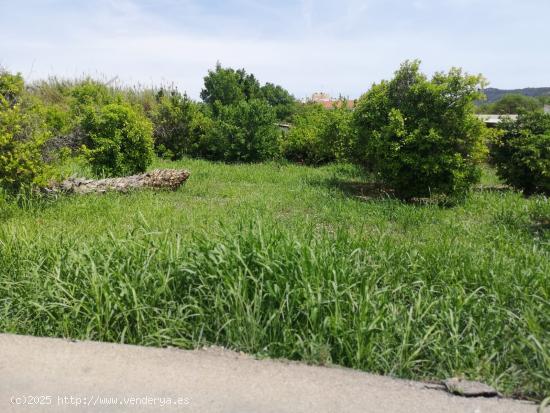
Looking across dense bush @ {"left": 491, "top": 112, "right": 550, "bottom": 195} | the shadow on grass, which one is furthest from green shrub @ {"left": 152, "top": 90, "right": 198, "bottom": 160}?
dense bush @ {"left": 491, "top": 112, "right": 550, "bottom": 195}

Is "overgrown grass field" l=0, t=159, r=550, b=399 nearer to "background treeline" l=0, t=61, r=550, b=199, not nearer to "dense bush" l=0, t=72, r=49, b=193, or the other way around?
"dense bush" l=0, t=72, r=49, b=193

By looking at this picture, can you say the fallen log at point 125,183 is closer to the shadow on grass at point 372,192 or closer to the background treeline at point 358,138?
the background treeline at point 358,138

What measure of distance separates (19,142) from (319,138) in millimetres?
8556

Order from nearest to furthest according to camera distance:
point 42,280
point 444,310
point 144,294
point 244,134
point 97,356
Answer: point 97,356, point 444,310, point 144,294, point 42,280, point 244,134

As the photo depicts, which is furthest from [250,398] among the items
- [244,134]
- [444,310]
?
[244,134]

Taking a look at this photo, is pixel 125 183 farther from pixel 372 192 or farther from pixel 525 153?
pixel 525 153

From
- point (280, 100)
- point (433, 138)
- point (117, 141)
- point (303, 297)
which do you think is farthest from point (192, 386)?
point (280, 100)

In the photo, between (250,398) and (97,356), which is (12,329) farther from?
(250,398)

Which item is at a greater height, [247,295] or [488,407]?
[247,295]

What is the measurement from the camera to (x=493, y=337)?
8.87 ft

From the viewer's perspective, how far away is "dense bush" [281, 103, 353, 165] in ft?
41.4

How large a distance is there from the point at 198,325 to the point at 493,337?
1.74 m

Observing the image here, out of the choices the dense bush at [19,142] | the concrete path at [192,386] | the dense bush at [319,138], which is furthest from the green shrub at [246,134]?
the concrete path at [192,386]

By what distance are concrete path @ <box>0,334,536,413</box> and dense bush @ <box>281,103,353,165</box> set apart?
9573 mm
